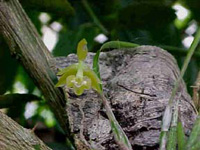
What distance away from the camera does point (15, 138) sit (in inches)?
22.8

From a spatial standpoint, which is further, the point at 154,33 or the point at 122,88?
the point at 154,33

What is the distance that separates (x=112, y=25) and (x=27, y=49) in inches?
14.9

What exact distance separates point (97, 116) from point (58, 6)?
345mm

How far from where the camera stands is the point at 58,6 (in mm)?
988

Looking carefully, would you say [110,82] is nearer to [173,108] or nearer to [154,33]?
[173,108]

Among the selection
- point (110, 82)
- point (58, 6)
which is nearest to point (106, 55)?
point (110, 82)

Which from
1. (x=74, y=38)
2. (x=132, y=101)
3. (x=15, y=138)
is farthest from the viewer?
(x=74, y=38)

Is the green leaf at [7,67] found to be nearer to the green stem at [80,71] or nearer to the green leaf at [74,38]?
the green leaf at [74,38]

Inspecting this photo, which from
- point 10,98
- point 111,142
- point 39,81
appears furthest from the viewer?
point 10,98

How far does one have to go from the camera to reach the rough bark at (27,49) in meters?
0.76

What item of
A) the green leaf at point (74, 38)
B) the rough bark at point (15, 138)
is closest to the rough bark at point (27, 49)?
the rough bark at point (15, 138)

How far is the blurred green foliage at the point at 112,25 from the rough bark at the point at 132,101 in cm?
20

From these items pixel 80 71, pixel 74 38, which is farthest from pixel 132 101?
pixel 74 38

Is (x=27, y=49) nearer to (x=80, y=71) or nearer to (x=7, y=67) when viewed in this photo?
(x=80, y=71)
